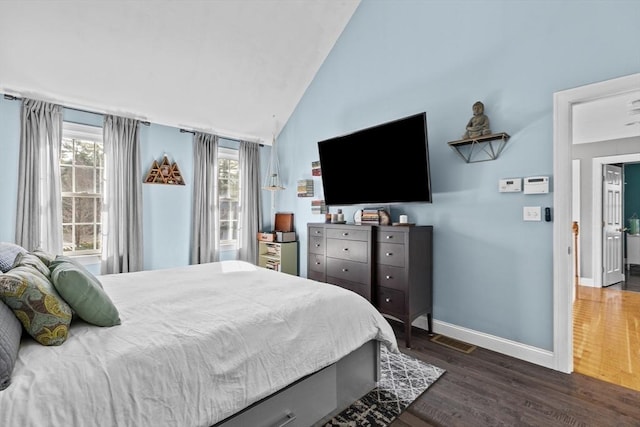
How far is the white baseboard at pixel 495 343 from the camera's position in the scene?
2.41 m

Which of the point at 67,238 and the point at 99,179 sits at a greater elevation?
the point at 99,179

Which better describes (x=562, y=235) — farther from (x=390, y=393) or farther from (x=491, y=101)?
(x=390, y=393)

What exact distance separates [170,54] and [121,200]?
A: 68.9 inches

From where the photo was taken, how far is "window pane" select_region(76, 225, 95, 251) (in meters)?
3.58

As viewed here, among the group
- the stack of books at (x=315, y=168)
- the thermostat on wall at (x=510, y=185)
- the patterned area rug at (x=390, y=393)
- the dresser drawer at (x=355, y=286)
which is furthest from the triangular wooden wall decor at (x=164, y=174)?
the thermostat on wall at (x=510, y=185)

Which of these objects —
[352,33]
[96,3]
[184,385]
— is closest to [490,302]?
[184,385]

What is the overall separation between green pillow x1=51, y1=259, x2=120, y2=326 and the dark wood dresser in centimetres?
219

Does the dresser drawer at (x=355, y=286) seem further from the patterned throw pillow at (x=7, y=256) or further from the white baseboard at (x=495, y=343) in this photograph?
the patterned throw pillow at (x=7, y=256)

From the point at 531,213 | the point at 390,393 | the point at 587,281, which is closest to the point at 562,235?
the point at 531,213

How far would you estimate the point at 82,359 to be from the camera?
1095 mm

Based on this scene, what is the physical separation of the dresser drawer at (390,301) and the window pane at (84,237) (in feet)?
10.9

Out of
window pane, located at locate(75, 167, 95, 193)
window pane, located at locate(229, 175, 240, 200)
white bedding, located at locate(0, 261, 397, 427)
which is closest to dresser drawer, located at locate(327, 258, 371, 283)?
white bedding, located at locate(0, 261, 397, 427)

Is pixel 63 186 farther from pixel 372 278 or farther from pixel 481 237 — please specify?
pixel 481 237

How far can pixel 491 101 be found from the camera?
8.93 ft
